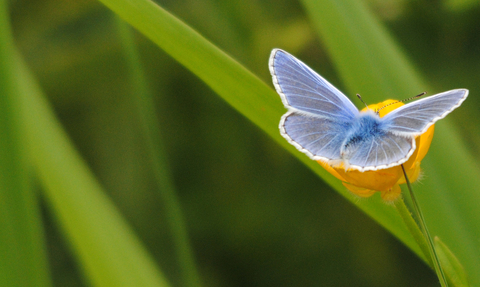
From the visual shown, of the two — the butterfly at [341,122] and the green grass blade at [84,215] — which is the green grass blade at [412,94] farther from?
the green grass blade at [84,215]

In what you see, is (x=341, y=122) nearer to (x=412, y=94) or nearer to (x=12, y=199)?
(x=412, y=94)

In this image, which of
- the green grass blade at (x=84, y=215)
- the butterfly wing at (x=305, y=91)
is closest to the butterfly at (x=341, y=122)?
the butterfly wing at (x=305, y=91)

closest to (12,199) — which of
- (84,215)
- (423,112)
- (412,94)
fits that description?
(84,215)

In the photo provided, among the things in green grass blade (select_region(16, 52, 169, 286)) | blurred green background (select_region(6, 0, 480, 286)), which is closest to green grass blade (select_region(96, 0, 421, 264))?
green grass blade (select_region(16, 52, 169, 286))

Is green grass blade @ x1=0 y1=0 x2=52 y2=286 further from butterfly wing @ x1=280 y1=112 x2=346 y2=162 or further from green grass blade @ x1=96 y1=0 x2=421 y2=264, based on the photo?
butterfly wing @ x1=280 y1=112 x2=346 y2=162

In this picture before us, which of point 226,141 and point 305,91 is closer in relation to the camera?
point 305,91

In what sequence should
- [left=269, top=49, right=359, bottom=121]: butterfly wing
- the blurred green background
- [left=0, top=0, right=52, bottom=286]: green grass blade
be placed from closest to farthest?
[left=0, top=0, right=52, bottom=286]: green grass blade, [left=269, top=49, right=359, bottom=121]: butterfly wing, the blurred green background
